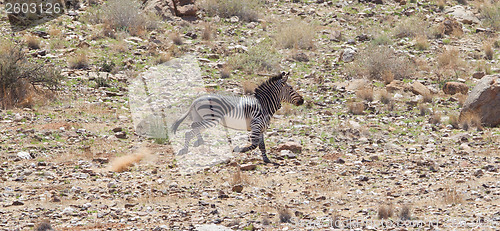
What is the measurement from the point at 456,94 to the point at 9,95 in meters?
12.5

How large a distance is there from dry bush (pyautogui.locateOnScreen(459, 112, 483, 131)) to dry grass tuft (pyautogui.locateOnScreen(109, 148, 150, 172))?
26.1 ft

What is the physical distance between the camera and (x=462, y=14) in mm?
23000

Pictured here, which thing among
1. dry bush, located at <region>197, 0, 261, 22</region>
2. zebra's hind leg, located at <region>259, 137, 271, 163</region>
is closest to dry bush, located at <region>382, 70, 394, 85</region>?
dry bush, located at <region>197, 0, 261, 22</region>

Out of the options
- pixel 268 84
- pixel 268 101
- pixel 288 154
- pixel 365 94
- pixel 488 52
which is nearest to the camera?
pixel 288 154

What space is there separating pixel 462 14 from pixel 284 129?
42.8 feet

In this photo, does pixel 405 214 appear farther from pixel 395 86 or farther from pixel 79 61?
pixel 79 61

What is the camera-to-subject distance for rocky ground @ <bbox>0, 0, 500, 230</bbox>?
29.3ft

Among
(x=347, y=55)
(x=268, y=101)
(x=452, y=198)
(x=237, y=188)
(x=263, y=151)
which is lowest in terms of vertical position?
(x=347, y=55)

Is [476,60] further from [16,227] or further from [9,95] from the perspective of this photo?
[16,227]

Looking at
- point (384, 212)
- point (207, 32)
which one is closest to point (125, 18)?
point (207, 32)

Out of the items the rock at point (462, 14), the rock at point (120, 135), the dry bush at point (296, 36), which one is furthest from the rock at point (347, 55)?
the rock at point (120, 135)

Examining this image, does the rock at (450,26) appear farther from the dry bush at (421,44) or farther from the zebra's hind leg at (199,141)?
the zebra's hind leg at (199,141)

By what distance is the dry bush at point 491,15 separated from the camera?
22016mm

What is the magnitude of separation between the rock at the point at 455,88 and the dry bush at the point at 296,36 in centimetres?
531
